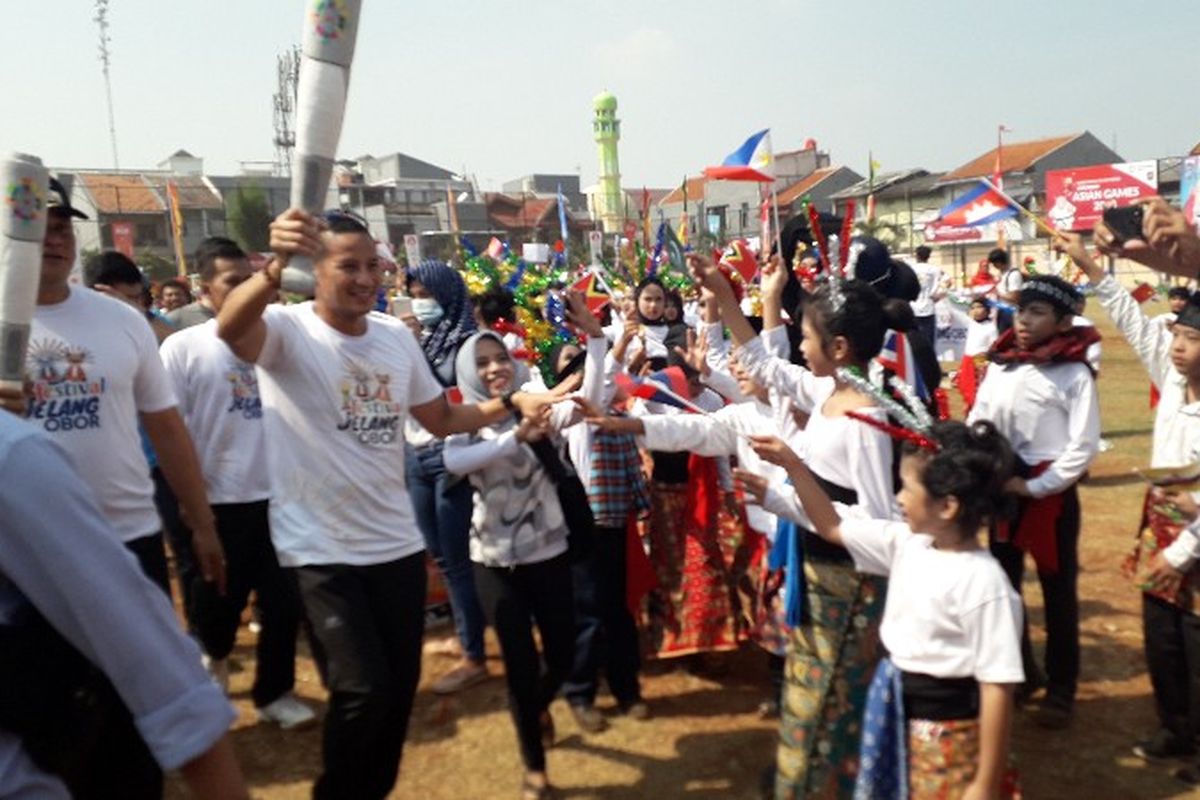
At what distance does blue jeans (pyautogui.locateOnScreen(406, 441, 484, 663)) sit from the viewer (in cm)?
478

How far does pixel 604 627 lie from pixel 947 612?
6.67 feet

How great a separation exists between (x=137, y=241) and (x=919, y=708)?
165 ft

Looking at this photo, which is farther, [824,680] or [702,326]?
[702,326]

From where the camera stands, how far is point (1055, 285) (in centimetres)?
400

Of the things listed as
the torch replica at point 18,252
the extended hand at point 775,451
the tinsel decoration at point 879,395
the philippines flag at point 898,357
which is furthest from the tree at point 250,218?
the torch replica at point 18,252

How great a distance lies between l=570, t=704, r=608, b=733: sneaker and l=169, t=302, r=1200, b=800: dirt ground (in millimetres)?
39

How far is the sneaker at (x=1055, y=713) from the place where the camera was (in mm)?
4094

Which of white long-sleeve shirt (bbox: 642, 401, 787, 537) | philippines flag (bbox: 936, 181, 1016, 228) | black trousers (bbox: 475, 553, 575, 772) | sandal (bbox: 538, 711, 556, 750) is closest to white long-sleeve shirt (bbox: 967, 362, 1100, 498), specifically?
philippines flag (bbox: 936, 181, 1016, 228)

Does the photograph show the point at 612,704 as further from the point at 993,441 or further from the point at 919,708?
the point at 993,441

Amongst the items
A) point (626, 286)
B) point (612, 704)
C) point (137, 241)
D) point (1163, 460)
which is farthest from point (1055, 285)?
point (137, 241)

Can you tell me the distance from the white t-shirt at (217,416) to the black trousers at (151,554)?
1061 millimetres

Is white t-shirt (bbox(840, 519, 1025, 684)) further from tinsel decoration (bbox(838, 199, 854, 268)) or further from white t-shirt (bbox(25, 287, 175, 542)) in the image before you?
white t-shirt (bbox(25, 287, 175, 542))

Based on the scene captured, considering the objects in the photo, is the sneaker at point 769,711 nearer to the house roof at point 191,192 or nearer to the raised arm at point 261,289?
the raised arm at point 261,289

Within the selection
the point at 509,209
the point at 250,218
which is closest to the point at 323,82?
the point at 250,218
